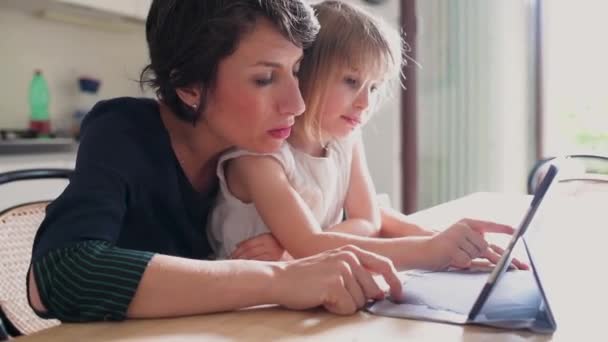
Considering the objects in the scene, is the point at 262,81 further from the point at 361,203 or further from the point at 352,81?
the point at 361,203

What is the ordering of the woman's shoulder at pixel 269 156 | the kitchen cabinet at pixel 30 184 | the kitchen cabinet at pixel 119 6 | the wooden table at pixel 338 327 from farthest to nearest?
the kitchen cabinet at pixel 119 6, the kitchen cabinet at pixel 30 184, the woman's shoulder at pixel 269 156, the wooden table at pixel 338 327

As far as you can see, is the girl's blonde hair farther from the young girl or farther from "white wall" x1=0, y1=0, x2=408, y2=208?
"white wall" x1=0, y1=0, x2=408, y2=208

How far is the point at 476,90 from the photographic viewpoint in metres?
3.10

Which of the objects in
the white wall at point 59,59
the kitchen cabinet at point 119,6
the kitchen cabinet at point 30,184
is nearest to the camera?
the kitchen cabinet at point 30,184

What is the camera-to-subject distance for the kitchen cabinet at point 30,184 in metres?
1.86

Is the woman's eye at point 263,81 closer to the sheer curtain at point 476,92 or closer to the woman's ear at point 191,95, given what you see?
the woman's ear at point 191,95

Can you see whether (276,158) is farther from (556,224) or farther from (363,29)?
(556,224)

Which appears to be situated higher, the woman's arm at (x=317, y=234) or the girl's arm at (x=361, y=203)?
the woman's arm at (x=317, y=234)

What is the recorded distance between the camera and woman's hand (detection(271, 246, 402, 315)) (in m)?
Answer: 0.59

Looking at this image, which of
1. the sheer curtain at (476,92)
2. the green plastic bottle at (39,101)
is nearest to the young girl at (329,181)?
the green plastic bottle at (39,101)

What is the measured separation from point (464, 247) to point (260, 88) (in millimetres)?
347

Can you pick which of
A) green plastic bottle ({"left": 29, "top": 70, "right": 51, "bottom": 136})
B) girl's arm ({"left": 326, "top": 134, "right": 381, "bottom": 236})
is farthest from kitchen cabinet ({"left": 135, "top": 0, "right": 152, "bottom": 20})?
girl's arm ({"left": 326, "top": 134, "right": 381, "bottom": 236})

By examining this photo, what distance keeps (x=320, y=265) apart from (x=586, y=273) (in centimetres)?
36

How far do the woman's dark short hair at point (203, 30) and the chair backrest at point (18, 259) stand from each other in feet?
1.25
